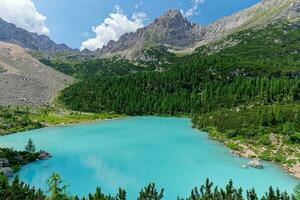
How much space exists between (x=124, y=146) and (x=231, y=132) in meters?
24.4

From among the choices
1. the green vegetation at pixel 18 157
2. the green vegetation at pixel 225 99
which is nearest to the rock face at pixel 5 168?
the green vegetation at pixel 18 157

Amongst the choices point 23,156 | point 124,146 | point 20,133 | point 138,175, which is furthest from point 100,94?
point 138,175

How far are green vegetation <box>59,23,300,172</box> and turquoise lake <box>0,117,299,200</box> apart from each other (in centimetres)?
697

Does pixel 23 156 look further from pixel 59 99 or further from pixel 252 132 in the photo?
pixel 59 99

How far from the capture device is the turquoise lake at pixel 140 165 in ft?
145

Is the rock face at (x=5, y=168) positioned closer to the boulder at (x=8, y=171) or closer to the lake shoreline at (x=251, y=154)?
the boulder at (x=8, y=171)

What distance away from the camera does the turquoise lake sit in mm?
44156

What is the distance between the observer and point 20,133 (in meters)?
90.3

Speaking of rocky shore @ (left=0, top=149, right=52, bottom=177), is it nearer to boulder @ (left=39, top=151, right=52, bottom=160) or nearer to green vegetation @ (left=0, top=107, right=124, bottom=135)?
boulder @ (left=39, top=151, right=52, bottom=160)

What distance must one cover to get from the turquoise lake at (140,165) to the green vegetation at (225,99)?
697cm

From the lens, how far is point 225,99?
13038 cm

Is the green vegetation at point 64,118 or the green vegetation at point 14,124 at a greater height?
the green vegetation at point 64,118

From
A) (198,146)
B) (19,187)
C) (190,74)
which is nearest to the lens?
(19,187)

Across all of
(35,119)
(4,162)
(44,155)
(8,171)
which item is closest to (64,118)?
(35,119)
